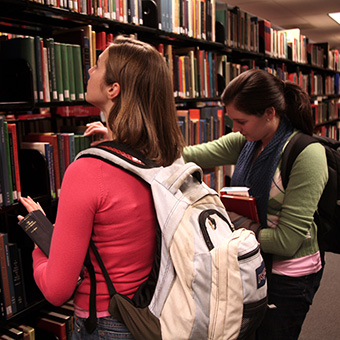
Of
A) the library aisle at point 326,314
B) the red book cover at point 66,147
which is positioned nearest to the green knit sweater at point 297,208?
the red book cover at point 66,147

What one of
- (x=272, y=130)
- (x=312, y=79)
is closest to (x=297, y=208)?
(x=272, y=130)

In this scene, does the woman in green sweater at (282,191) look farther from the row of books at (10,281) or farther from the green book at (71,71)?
the row of books at (10,281)

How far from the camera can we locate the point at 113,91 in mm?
1095

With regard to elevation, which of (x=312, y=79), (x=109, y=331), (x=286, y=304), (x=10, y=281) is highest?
(x=312, y=79)

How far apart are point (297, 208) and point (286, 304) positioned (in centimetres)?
39

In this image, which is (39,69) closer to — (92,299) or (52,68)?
(52,68)

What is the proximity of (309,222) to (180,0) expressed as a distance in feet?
5.82

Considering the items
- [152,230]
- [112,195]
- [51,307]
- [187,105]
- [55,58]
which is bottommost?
[51,307]

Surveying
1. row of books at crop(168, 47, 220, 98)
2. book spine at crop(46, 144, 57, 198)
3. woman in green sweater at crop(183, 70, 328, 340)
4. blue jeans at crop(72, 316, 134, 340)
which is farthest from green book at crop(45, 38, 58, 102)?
blue jeans at crop(72, 316, 134, 340)

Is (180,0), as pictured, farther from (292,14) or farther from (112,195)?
(292,14)

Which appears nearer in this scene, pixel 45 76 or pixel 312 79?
pixel 45 76

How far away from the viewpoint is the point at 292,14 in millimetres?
6598

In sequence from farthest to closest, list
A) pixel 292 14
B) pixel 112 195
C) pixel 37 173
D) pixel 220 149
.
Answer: pixel 292 14 → pixel 220 149 → pixel 37 173 → pixel 112 195

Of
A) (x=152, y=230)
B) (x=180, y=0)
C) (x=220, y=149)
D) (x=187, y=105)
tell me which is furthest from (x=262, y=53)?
(x=152, y=230)
